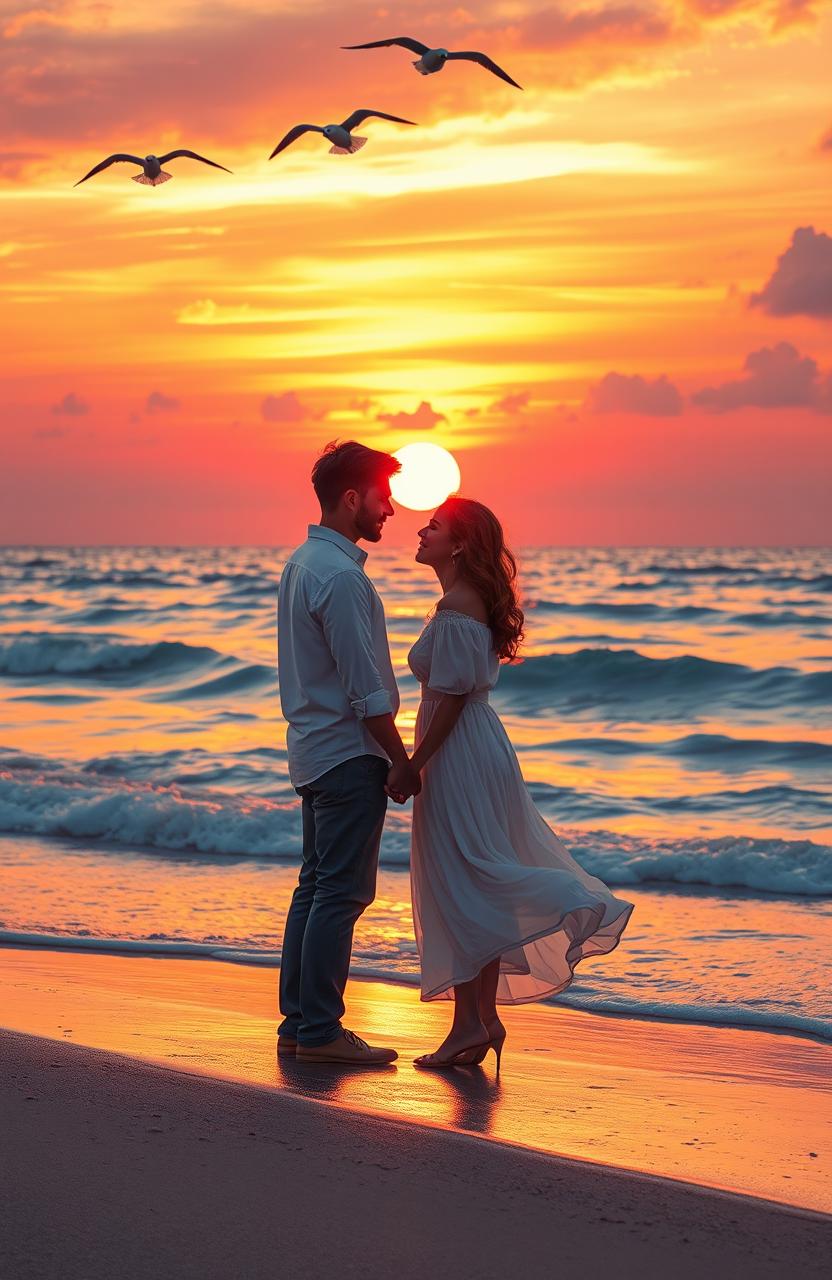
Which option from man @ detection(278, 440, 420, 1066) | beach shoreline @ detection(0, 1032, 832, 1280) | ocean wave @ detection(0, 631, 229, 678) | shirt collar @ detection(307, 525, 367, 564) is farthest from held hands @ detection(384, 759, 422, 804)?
ocean wave @ detection(0, 631, 229, 678)

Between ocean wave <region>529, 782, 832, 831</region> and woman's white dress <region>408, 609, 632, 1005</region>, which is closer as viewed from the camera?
woman's white dress <region>408, 609, 632, 1005</region>

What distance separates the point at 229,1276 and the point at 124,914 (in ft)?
17.3

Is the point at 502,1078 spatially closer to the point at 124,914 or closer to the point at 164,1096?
the point at 164,1096

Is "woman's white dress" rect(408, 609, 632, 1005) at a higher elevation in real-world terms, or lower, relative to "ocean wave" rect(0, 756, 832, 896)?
higher

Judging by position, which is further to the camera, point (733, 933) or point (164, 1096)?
point (733, 933)

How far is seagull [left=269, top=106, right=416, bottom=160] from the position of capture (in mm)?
7371

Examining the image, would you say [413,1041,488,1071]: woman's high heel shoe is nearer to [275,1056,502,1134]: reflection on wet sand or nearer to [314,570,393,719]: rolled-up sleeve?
[275,1056,502,1134]: reflection on wet sand

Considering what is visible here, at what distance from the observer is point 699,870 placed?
9469 millimetres

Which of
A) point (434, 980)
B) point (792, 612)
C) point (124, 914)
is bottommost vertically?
point (124, 914)

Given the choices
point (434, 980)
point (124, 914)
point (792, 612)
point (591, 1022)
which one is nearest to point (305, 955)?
point (434, 980)

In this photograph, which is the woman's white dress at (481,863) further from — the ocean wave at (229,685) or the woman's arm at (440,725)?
the ocean wave at (229,685)

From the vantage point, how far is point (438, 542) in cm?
488

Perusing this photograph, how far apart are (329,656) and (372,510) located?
1.65 feet

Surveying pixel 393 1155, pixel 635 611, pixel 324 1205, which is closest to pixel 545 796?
pixel 393 1155
